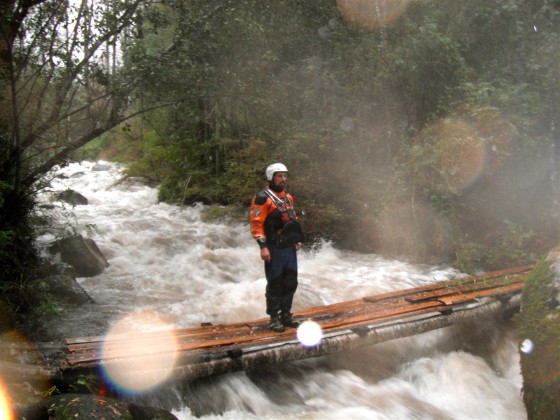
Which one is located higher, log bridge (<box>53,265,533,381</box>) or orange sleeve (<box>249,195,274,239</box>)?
orange sleeve (<box>249,195,274,239</box>)

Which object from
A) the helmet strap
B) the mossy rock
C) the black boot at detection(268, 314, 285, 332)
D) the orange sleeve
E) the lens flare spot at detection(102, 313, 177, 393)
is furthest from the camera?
the black boot at detection(268, 314, 285, 332)

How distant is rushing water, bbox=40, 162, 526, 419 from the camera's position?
5680mm

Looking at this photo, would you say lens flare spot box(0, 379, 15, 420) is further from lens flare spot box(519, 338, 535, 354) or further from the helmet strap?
lens flare spot box(519, 338, 535, 354)

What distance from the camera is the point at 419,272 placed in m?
11.0

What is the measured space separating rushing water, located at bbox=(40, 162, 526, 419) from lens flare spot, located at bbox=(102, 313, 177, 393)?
414mm

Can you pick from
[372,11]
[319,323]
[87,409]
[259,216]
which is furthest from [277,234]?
[372,11]

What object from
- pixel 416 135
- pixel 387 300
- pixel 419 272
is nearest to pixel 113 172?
pixel 416 135

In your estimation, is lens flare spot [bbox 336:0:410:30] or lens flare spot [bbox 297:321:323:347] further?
lens flare spot [bbox 336:0:410:30]

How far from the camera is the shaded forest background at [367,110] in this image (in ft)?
27.7

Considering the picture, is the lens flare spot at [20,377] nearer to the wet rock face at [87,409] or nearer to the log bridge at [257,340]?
the log bridge at [257,340]

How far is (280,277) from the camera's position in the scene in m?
6.11

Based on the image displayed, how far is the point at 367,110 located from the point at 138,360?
1065 centimetres

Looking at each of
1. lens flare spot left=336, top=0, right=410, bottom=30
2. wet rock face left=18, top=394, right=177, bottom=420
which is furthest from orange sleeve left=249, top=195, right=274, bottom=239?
lens flare spot left=336, top=0, right=410, bottom=30

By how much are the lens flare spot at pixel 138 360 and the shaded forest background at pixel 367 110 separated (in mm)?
3426
